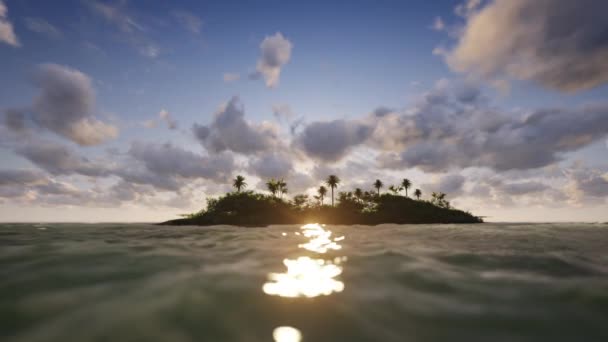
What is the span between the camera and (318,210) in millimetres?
70938

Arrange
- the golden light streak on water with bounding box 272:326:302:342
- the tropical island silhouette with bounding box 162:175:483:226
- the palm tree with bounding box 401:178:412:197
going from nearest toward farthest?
the golden light streak on water with bounding box 272:326:302:342 → the tropical island silhouette with bounding box 162:175:483:226 → the palm tree with bounding box 401:178:412:197

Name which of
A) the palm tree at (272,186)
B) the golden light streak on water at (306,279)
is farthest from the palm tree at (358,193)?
the golden light streak on water at (306,279)

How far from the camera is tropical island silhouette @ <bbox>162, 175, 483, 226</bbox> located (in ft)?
186

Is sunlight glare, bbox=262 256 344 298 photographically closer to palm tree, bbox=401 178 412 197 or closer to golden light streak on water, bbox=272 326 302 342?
golden light streak on water, bbox=272 326 302 342

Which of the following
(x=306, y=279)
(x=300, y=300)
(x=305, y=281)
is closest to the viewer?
(x=300, y=300)

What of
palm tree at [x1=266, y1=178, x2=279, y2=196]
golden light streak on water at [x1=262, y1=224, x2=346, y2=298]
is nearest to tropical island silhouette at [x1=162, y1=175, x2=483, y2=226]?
palm tree at [x1=266, y1=178, x2=279, y2=196]

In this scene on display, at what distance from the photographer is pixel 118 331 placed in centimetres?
231

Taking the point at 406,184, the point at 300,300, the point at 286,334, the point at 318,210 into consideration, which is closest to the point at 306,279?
the point at 300,300

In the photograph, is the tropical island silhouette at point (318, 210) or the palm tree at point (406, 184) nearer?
the tropical island silhouette at point (318, 210)

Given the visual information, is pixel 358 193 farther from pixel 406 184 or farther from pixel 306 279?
pixel 306 279

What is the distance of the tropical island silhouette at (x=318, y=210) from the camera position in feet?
186

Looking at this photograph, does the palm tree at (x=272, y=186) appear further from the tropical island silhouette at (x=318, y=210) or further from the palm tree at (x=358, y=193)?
the palm tree at (x=358, y=193)

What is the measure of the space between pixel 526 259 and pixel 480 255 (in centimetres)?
72

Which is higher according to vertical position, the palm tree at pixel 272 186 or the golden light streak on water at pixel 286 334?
the palm tree at pixel 272 186
